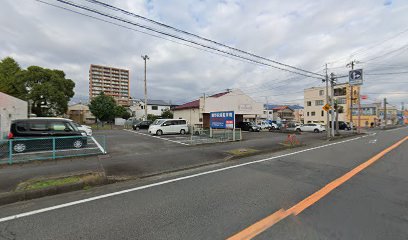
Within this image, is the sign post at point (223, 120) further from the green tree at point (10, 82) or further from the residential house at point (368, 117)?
the residential house at point (368, 117)

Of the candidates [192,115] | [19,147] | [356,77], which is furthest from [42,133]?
[356,77]

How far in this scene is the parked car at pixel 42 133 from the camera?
835 cm

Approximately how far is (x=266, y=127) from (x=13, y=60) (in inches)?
1695

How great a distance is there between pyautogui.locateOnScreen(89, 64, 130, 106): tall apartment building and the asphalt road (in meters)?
87.4

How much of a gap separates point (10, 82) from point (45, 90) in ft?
18.1

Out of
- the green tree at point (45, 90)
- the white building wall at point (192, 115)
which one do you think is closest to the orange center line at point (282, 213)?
the white building wall at point (192, 115)

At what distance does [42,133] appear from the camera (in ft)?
31.6

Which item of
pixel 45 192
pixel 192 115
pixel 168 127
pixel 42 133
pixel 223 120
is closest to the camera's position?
pixel 45 192

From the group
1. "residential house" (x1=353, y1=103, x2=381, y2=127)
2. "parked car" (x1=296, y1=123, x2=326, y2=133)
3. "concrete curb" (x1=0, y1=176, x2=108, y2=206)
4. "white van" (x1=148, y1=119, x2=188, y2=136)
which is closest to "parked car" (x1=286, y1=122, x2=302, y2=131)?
"parked car" (x1=296, y1=123, x2=326, y2=133)

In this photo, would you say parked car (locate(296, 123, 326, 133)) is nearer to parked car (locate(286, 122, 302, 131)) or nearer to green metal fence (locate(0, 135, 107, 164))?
parked car (locate(286, 122, 302, 131))

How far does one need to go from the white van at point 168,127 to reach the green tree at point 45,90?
2011cm

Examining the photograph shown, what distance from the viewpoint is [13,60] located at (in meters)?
31.5

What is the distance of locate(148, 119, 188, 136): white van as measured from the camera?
20.1 m

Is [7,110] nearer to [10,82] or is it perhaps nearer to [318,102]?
[10,82]
